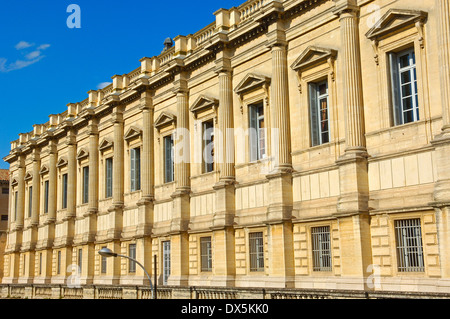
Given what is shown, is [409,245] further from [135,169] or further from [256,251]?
[135,169]

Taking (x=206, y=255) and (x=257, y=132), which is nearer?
(x=257, y=132)

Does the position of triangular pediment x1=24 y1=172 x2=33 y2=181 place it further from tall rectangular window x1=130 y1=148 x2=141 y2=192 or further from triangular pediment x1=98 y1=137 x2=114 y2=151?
tall rectangular window x1=130 y1=148 x2=141 y2=192

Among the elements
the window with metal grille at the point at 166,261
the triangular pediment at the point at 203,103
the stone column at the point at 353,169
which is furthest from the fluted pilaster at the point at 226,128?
the stone column at the point at 353,169

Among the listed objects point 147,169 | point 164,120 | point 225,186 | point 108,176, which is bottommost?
point 225,186

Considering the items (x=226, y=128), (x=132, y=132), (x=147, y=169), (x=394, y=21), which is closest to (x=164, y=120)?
(x=147, y=169)

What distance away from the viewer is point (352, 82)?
23797 millimetres

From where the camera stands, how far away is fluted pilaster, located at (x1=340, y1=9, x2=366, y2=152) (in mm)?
23500

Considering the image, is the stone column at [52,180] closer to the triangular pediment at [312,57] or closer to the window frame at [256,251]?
the window frame at [256,251]

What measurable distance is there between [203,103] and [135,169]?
26.6 ft

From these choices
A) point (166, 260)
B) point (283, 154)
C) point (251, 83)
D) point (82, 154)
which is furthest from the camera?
point (82, 154)

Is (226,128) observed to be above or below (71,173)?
below

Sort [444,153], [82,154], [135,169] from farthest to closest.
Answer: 1. [82,154]
2. [135,169]
3. [444,153]

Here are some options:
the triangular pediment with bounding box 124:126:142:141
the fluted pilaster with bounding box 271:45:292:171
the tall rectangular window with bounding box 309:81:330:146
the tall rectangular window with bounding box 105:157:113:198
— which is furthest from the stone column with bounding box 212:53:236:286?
the tall rectangular window with bounding box 105:157:113:198
